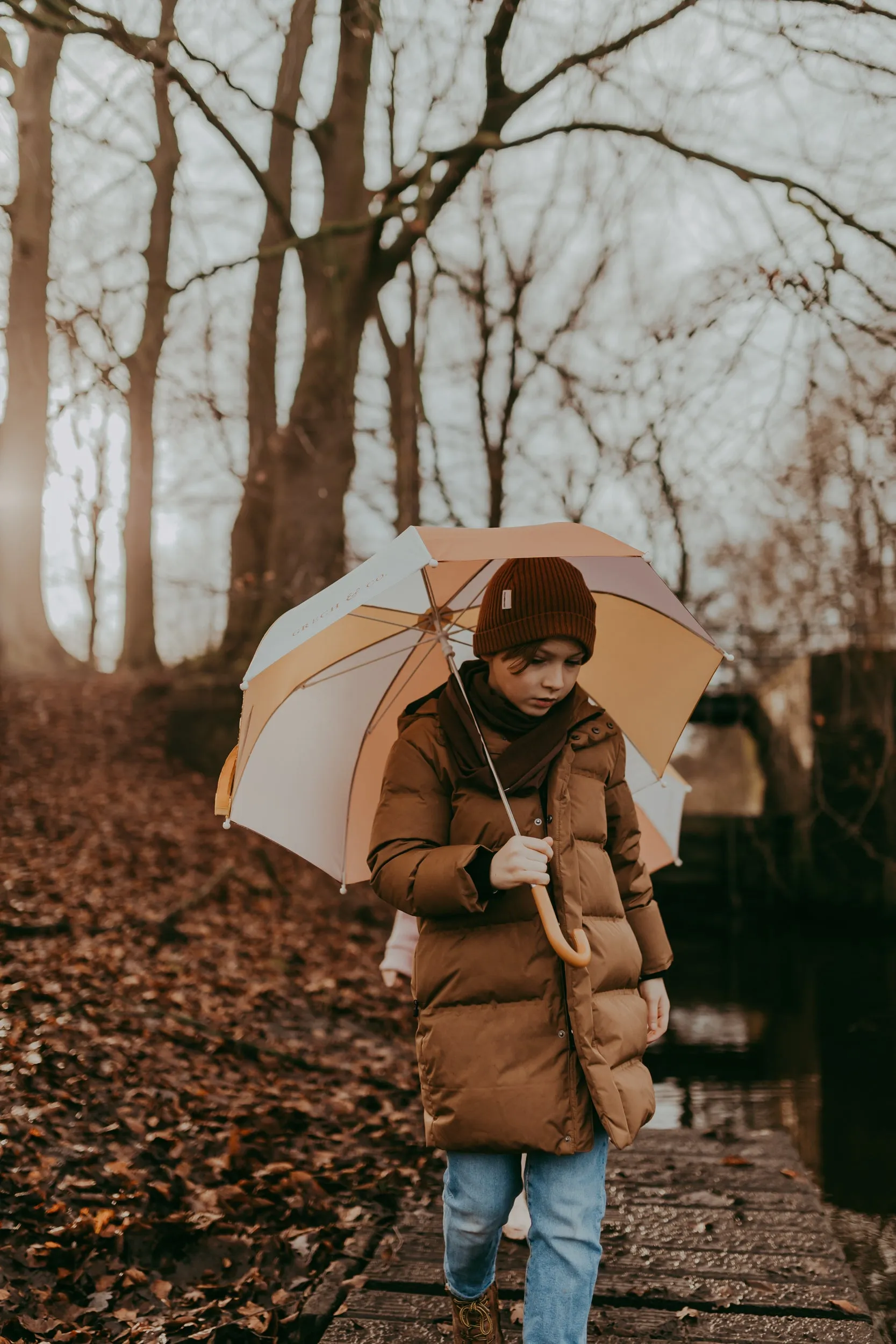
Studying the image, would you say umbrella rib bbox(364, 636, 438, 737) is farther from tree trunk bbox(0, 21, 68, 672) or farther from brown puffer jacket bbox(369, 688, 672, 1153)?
tree trunk bbox(0, 21, 68, 672)

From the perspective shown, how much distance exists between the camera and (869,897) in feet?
51.7

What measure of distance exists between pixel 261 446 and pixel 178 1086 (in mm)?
9916

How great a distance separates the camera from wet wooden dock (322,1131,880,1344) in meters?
3.17

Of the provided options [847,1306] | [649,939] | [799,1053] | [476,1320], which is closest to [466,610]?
[649,939]

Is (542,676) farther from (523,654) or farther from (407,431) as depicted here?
(407,431)

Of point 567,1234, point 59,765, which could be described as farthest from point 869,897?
point 567,1234

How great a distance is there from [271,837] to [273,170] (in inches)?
517

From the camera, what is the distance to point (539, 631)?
2.71 m

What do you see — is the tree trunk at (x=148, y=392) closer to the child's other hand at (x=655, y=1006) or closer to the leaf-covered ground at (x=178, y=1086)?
the leaf-covered ground at (x=178, y=1086)

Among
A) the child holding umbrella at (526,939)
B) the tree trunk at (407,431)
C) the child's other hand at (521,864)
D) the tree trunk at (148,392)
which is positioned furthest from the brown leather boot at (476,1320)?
the tree trunk at (407,431)

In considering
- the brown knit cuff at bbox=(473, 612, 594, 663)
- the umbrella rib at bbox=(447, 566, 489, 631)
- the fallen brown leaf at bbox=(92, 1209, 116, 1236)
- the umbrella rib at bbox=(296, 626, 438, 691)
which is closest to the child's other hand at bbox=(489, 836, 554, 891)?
the brown knit cuff at bbox=(473, 612, 594, 663)

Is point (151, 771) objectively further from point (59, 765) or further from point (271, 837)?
point (271, 837)

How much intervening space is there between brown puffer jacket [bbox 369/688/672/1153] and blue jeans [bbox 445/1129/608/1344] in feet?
0.42

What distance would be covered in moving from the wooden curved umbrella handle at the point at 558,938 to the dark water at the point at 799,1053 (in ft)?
9.02
